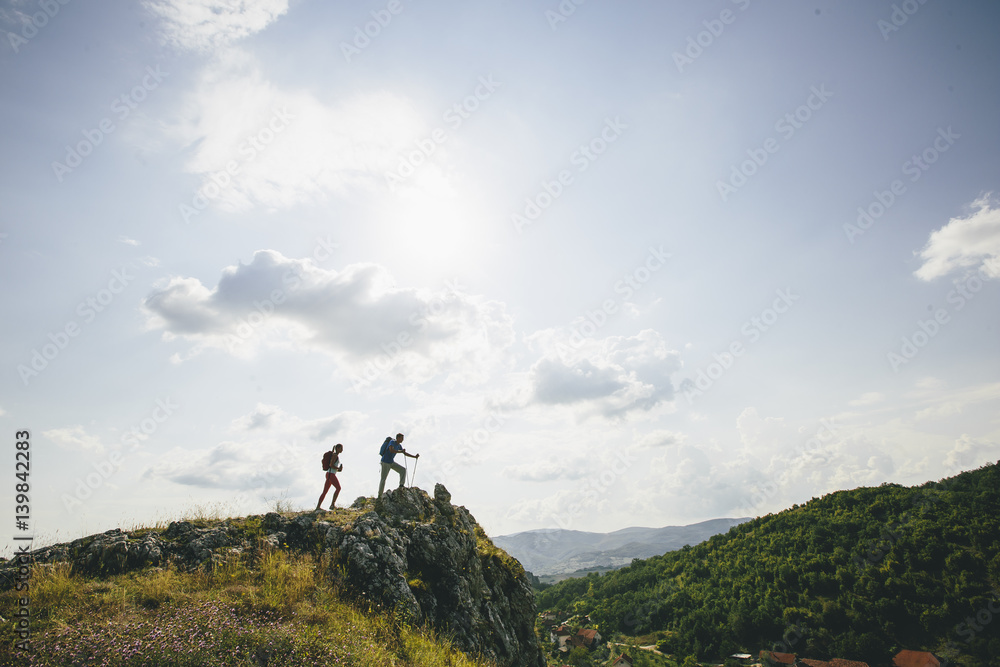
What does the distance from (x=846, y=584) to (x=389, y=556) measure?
411 feet

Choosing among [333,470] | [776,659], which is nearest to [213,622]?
[333,470]

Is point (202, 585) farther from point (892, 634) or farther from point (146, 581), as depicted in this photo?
point (892, 634)

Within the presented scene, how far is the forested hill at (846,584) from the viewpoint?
81938 mm

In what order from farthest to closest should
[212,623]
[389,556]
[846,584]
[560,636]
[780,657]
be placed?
[560,636] < [846,584] < [780,657] < [389,556] < [212,623]

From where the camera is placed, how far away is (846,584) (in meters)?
96.0

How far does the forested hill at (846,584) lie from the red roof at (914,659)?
291 centimetres

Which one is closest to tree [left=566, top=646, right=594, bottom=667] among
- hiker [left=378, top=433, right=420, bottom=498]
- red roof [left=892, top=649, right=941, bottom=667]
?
red roof [left=892, top=649, right=941, bottom=667]

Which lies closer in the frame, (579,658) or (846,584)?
(579,658)

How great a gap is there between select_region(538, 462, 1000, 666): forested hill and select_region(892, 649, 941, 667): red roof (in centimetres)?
291

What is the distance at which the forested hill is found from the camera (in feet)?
269

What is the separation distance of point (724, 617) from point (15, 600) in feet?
429

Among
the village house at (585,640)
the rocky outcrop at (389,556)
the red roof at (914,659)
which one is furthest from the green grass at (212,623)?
the village house at (585,640)

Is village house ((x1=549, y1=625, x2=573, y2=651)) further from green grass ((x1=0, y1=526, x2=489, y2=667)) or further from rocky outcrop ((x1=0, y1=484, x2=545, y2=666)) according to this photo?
green grass ((x1=0, y1=526, x2=489, y2=667))

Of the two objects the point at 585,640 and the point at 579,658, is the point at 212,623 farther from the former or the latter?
the point at 585,640
